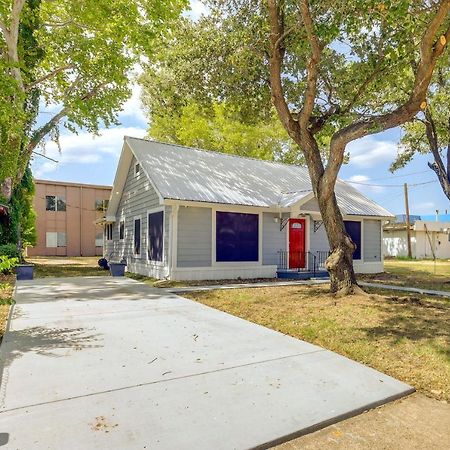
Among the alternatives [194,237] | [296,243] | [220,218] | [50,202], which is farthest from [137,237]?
[50,202]

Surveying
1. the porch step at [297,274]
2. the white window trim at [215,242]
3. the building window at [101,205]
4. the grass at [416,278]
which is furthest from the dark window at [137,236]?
the building window at [101,205]

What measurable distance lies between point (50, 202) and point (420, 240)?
1236 inches

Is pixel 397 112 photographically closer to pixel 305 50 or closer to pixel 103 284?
pixel 305 50

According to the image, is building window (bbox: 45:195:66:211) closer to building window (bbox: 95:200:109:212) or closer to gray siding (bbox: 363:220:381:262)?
building window (bbox: 95:200:109:212)

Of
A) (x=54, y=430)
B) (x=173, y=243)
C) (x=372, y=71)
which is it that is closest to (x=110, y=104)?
(x=173, y=243)

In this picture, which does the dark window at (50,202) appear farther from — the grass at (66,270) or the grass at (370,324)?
the grass at (370,324)

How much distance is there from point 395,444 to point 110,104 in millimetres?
19163

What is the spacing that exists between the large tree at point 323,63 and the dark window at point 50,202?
70.7 feet

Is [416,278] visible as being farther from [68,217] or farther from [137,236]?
[68,217]

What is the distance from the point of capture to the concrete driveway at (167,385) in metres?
2.84

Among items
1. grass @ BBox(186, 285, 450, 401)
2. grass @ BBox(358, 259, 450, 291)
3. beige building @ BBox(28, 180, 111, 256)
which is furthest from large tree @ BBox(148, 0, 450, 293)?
beige building @ BBox(28, 180, 111, 256)

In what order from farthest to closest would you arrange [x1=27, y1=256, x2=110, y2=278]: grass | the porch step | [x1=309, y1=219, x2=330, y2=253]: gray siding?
[x1=309, y1=219, x2=330, y2=253]: gray siding, [x1=27, y1=256, x2=110, y2=278]: grass, the porch step

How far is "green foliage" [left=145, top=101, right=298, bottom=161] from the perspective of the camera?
26.4m

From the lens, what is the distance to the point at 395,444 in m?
2.85
